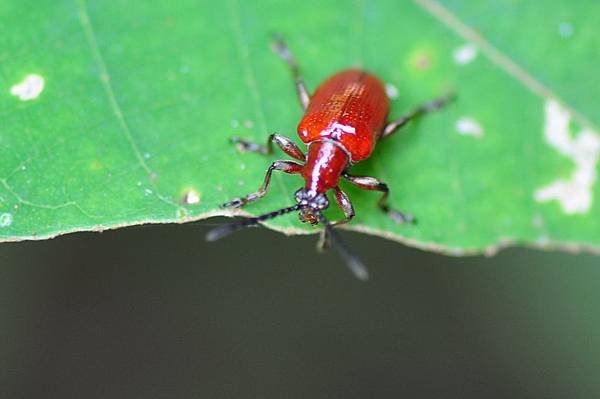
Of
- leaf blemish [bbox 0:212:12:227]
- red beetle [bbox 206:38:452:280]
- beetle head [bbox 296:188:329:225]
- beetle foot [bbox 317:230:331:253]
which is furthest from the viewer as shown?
beetle foot [bbox 317:230:331:253]

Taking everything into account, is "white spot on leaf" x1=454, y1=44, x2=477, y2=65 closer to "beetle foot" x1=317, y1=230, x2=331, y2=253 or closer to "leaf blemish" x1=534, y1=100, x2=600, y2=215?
"leaf blemish" x1=534, y1=100, x2=600, y2=215

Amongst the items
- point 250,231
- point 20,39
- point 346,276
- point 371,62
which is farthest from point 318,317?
point 20,39

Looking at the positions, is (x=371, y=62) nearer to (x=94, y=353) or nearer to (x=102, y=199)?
(x=102, y=199)

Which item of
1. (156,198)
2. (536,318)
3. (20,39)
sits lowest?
(536,318)

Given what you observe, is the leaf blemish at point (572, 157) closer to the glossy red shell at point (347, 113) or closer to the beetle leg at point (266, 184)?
the glossy red shell at point (347, 113)

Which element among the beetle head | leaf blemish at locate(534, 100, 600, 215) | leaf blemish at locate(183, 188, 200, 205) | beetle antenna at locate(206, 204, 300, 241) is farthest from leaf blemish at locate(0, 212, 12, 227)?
leaf blemish at locate(534, 100, 600, 215)

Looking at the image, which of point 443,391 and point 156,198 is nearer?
point 156,198
